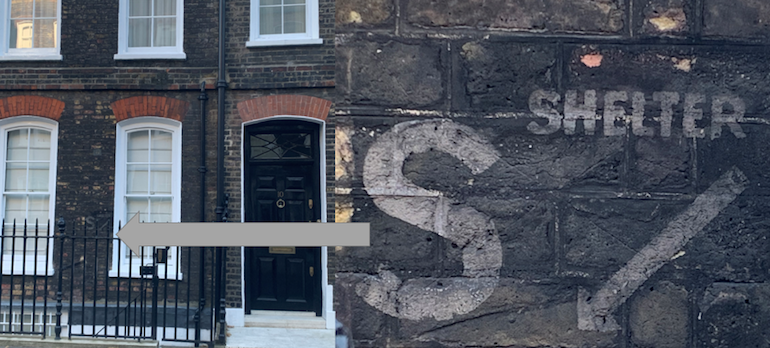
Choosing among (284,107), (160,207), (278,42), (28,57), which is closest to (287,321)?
(160,207)

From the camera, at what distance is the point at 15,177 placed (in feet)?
28.0

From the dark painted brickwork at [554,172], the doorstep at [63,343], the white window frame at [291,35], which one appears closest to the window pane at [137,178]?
the white window frame at [291,35]

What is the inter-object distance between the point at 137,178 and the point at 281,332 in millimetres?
3357

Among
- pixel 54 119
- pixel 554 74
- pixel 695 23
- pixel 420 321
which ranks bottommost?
pixel 420 321

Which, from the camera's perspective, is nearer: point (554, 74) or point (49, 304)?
point (554, 74)

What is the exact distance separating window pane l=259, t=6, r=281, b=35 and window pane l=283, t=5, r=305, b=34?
11 centimetres

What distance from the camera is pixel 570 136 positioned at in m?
1.57

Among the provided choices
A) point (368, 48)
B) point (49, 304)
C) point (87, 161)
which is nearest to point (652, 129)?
point (368, 48)

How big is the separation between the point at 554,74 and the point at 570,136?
19 centimetres

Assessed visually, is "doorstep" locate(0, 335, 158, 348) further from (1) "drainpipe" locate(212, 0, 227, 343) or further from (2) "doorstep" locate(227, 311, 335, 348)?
(1) "drainpipe" locate(212, 0, 227, 343)

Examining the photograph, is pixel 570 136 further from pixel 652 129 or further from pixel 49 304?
pixel 49 304

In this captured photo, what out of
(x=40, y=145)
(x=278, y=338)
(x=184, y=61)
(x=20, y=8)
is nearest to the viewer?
(x=278, y=338)

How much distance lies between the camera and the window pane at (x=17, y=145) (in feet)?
27.8

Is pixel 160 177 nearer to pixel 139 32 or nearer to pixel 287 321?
pixel 139 32
